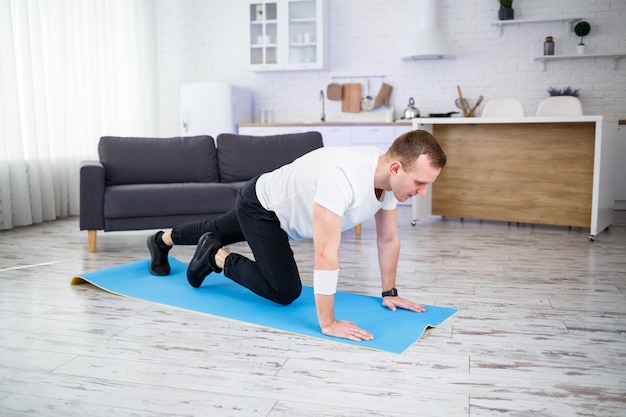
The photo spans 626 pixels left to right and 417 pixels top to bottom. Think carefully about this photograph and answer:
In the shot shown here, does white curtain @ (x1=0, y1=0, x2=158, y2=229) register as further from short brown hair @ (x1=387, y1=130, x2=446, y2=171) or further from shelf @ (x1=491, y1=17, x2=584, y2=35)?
shelf @ (x1=491, y1=17, x2=584, y2=35)

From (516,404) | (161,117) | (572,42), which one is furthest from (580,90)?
(516,404)

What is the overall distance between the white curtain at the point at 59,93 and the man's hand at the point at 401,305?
3.53 meters

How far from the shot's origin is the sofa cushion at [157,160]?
170 inches

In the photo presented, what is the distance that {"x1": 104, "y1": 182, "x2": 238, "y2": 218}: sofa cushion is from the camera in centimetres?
389

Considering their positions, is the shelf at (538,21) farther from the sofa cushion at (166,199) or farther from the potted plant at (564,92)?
the sofa cushion at (166,199)

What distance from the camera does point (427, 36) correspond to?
6.31 metres

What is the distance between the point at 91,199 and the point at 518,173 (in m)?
3.22

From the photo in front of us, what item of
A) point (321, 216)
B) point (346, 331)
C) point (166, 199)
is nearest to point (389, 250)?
point (346, 331)

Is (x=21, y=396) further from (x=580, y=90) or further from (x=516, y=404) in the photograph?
(x=580, y=90)

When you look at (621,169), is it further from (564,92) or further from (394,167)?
(394,167)

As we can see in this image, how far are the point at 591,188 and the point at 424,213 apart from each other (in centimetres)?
130

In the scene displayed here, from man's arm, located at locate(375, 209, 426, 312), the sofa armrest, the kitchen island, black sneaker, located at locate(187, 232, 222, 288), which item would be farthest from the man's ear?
the kitchen island

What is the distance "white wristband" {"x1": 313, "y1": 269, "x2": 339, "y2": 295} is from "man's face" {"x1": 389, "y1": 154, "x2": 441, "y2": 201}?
13.7 inches

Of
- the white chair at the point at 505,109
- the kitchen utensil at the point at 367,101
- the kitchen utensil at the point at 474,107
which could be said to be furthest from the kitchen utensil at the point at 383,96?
the white chair at the point at 505,109
